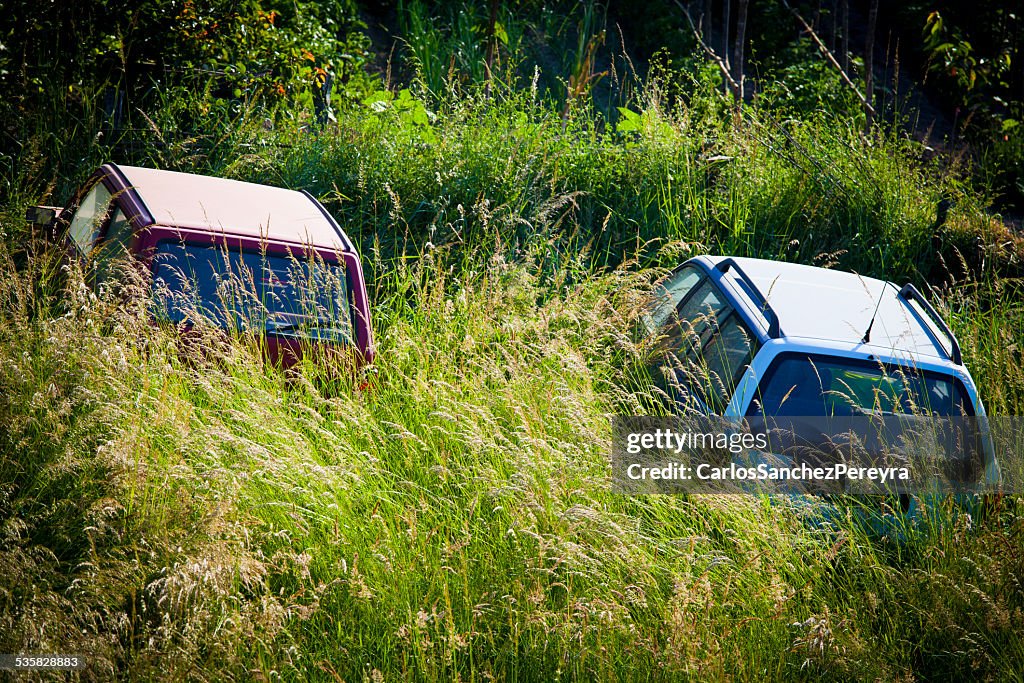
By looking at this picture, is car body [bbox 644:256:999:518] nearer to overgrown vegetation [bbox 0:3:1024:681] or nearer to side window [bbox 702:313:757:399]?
side window [bbox 702:313:757:399]

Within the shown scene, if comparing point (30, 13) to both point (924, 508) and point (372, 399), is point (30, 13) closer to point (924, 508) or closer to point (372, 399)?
point (372, 399)

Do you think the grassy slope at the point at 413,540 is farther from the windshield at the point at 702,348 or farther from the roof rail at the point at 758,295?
the roof rail at the point at 758,295

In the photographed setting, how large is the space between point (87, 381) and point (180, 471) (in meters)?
0.77

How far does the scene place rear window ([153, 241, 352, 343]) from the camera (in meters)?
4.33

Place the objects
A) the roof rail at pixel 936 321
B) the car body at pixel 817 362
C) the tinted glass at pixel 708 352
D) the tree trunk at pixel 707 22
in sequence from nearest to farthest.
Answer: the car body at pixel 817 362 → the tinted glass at pixel 708 352 → the roof rail at pixel 936 321 → the tree trunk at pixel 707 22

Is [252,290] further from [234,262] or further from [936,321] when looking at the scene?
[936,321]

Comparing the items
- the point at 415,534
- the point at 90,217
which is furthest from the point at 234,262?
the point at 415,534

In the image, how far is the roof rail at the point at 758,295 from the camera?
438 cm

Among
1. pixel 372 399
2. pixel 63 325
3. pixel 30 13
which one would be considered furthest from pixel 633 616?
pixel 30 13

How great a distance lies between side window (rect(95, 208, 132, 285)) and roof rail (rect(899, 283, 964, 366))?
4.50m

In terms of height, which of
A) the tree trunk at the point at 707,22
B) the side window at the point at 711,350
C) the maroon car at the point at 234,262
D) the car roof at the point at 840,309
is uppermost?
the tree trunk at the point at 707,22

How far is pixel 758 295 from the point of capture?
484 cm

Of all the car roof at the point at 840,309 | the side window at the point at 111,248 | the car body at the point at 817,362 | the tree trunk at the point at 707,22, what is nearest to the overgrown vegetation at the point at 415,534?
the side window at the point at 111,248

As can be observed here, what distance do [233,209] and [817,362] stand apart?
11.3 feet
